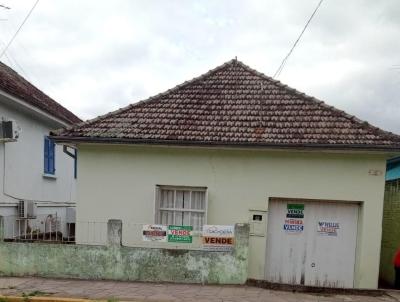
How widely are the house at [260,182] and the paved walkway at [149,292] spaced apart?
1277mm

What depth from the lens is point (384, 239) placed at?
38.0ft

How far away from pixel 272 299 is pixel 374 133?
166 inches

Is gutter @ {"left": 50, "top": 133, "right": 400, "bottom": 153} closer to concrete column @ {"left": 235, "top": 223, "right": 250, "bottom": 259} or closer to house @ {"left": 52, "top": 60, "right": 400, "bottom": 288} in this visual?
house @ {"left": 52, "top": 60, "right": 400, "bottom": 288}

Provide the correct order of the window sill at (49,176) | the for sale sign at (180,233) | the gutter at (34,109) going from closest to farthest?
the for sale sign at (180,233) < the gutter at (34,109) < the window sill at (49,176)

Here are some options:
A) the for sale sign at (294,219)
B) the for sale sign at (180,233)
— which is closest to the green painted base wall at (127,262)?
the for sale sign at (180,233)

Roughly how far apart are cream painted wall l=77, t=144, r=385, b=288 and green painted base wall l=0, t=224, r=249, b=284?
3.35 ft

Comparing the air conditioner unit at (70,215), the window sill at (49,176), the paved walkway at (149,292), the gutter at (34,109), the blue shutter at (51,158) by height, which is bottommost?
the paved walkway at (149,292)

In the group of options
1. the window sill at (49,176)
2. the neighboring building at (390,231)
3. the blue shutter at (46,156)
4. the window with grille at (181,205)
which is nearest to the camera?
the window with grille at (181,205)

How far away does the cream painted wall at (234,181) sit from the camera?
9.25 metres

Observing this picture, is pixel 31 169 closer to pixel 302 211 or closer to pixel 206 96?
pixel 206 96

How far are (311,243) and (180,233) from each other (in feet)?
9.65

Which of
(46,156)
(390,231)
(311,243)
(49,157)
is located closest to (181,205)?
(311,243)

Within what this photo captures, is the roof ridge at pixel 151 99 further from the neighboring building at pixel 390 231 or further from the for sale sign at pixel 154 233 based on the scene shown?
the neighboring building at pixel 390 231

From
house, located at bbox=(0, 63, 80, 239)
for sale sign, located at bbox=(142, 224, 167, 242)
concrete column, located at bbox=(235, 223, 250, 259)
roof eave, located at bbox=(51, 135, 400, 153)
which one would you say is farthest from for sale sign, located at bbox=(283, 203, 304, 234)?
house, located at bbox=(0, 63, 80, 239)
